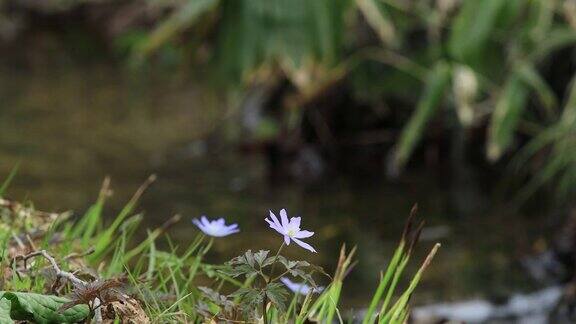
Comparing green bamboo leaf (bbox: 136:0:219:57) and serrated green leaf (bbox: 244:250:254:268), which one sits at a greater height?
green bamboo leaf (bbox: 136:0:219:57)

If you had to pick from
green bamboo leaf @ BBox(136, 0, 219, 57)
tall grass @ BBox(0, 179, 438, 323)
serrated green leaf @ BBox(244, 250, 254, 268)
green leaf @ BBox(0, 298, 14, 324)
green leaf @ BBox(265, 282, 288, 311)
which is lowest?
green leaf @ BBox(0, 298, 14, 324)

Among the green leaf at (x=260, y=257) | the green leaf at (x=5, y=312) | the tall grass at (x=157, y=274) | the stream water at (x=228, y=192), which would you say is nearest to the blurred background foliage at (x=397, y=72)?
the stream water at (x=228, y=192)

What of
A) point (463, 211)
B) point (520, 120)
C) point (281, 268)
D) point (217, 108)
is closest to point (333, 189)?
point (463, 211)

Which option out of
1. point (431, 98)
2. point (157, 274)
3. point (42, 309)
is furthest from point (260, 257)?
point (431, 98)

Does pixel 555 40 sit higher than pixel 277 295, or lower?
higher

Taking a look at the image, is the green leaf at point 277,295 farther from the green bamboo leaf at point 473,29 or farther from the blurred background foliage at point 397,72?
the green bamboo leaf at point 473,29

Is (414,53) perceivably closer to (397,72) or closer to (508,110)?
(397,72)

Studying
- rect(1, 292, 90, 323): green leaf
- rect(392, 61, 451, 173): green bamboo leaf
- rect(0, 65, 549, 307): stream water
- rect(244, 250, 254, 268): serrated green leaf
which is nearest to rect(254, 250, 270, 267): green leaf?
rect(244, 250, 254, 268): serrated green leaf

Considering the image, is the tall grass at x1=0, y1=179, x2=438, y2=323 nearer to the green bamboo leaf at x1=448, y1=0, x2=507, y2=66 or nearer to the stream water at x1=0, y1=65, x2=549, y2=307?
the stream water at x1=0, y1=65, x2=549, y2=307
